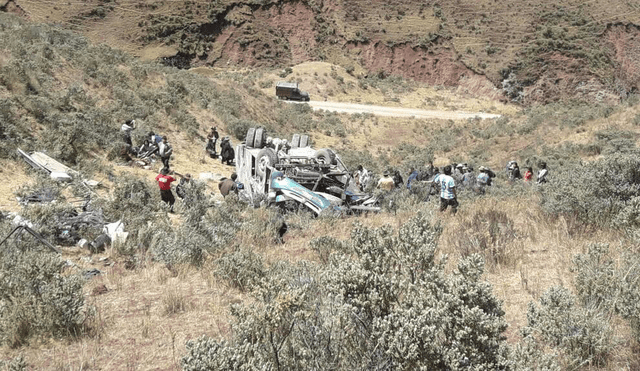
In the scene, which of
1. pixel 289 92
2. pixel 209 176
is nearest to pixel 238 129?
pixel 209 176

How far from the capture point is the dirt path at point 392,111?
121ft

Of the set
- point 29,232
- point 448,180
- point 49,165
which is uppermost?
point 448,180

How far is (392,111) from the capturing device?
124 ft

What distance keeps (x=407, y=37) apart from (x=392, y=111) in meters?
20.5

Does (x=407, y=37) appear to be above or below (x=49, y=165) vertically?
below

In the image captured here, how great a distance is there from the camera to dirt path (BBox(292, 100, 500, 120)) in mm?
36938

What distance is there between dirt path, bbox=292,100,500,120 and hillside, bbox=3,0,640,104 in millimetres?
11594

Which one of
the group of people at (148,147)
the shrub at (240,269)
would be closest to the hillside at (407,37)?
the group of people at (148,147)

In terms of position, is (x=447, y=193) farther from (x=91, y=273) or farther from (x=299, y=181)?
(x=91, y=273)

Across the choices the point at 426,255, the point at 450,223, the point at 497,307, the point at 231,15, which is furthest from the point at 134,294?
the point at 231,15

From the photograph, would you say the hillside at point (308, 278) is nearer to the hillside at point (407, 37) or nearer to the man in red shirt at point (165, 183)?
the man in red shirt at point (165, 183)


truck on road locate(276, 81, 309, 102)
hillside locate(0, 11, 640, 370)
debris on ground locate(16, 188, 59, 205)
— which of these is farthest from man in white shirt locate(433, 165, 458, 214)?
truck on road locate(276, 81, 309, 102)

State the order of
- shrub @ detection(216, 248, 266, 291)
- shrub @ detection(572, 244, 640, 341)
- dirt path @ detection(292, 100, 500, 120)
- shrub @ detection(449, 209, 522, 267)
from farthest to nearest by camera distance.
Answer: dirt path @ detection(292, 100, 500, 120), shrub @ detection(449, 209, 522, 267), shrub @ detection(216, 248, 266, 291), shrub @ detection(572, 244, 640, 341)

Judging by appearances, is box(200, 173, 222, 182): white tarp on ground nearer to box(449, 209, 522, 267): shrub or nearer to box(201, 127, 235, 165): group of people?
box(201, 127, 235, 165): group of people
